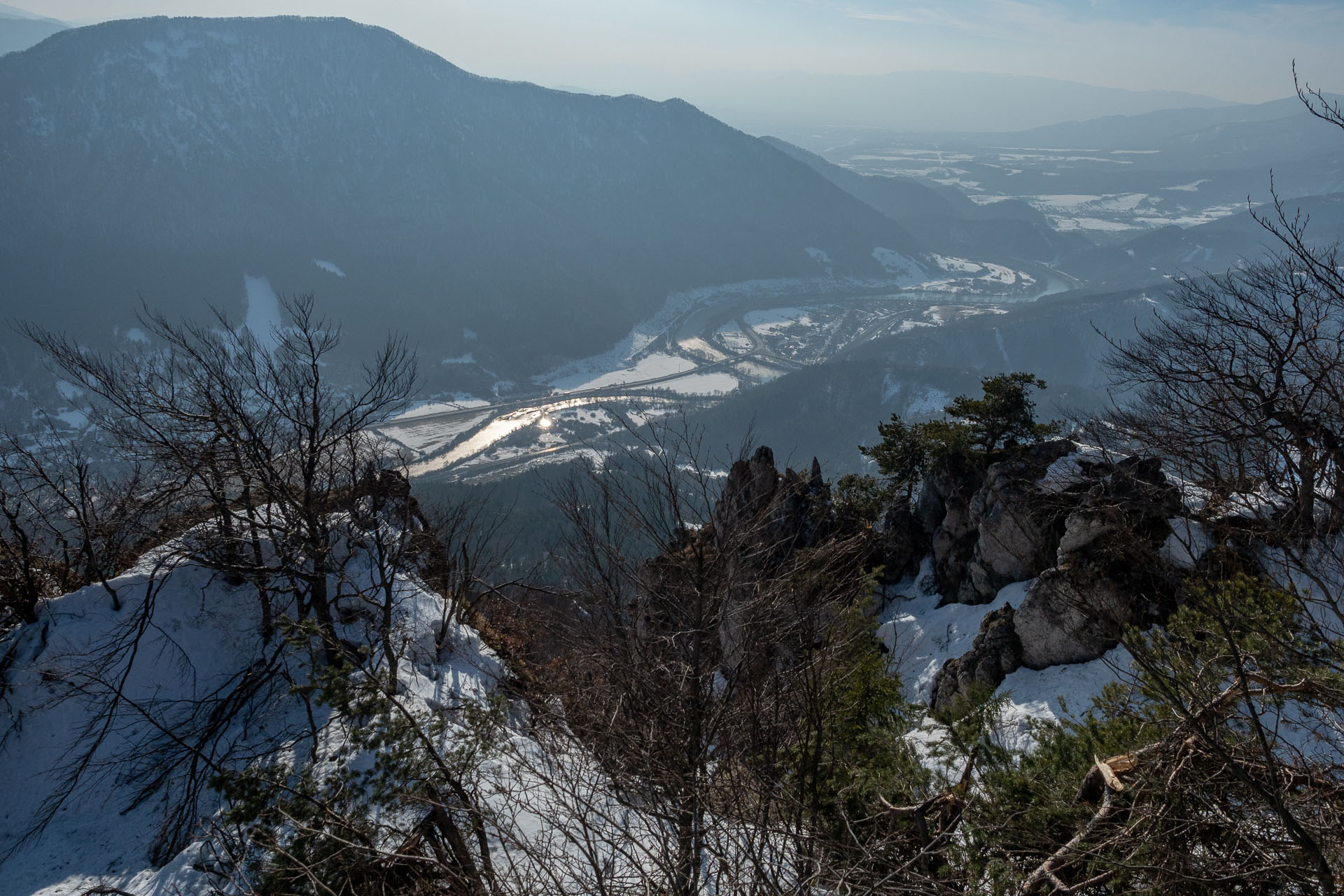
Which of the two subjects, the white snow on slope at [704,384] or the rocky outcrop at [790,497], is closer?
the rocky outcrop at [790,497]

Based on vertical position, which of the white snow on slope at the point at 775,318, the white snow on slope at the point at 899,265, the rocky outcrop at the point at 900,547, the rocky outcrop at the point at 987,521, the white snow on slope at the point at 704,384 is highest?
the white snow on slope at the point at 899,265

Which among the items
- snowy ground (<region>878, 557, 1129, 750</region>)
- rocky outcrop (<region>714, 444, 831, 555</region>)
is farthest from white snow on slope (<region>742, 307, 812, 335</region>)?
snowy ground (<region>878, 557, 1129, 750</region>)

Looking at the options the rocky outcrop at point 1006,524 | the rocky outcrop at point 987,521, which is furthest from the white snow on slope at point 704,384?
the rocky outcrop at point 1006,524

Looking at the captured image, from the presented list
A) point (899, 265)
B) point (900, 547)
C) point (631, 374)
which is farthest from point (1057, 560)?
point (899, 265)

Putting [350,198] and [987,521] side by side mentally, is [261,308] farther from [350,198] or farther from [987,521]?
[987,521]

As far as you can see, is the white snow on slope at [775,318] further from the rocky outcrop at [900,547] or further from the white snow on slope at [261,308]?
the rocky outcrop at [900,547]

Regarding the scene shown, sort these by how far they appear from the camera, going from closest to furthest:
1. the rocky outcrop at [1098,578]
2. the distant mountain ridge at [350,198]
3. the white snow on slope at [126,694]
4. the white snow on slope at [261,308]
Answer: the white snow on slope at [126,694] → the rocky outcrop at [1098,578] → the white snow on slope at [261,308] → the distant mountain ridge at [350,198]

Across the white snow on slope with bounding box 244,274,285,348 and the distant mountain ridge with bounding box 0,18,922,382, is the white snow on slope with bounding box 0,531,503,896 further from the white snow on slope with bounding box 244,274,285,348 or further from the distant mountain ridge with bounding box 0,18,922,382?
the white snow on slope with bounding box 244,274,285,348
